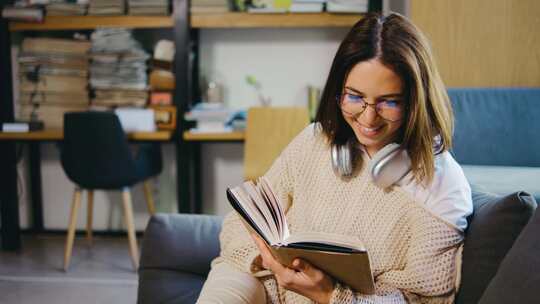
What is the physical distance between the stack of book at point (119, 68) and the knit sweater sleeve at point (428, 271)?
97.2 inches

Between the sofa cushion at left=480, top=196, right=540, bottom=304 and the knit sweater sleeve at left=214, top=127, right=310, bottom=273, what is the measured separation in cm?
53

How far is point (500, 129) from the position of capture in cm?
196

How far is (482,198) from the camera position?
119 cm

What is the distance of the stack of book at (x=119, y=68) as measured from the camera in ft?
10.8

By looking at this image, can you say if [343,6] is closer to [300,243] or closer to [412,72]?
[412,72]

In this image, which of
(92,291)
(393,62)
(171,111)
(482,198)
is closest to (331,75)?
(393,62)

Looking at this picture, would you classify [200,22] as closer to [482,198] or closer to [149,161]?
[149,161]

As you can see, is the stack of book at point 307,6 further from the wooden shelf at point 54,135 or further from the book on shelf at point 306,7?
the wooden shelf at point 54,135

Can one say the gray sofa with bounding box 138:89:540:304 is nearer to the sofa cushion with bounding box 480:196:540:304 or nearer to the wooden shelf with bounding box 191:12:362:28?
the sofa cushion with bounding box 480:196:540:304

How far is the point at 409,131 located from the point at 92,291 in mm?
2037

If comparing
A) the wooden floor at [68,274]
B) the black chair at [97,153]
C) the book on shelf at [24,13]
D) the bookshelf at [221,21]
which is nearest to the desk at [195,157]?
the black chair at [97,153]

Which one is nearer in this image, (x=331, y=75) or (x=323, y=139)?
(x=331, y=75)

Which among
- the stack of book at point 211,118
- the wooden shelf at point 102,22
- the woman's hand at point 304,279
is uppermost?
the wooden shelf at point 102,22

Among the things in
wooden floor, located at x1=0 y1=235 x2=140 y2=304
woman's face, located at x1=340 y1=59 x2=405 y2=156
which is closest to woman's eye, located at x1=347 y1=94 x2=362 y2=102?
woman's face, located at x1=340 y1=59 x2=405 y2=156
